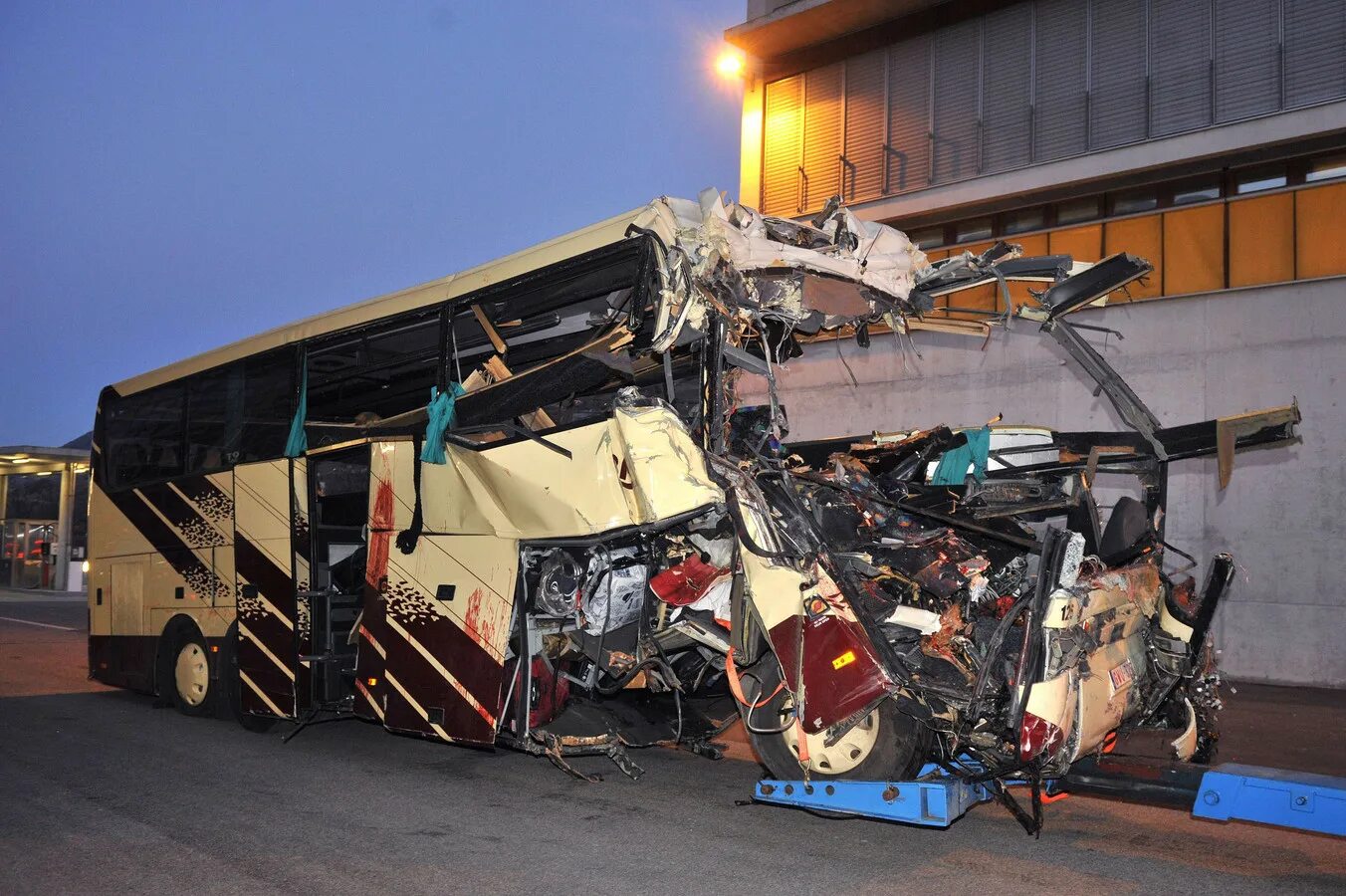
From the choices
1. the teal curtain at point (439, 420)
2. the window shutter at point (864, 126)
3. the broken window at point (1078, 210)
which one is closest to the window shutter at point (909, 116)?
the window shutter at point (864, 126)

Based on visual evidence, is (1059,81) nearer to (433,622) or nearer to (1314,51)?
(1314,51)

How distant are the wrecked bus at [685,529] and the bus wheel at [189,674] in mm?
381

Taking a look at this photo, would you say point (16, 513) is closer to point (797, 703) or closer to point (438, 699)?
point (438, 699)

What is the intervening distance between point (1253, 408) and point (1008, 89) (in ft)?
21.3

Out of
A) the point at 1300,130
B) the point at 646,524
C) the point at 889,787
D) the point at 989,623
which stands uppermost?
the point at 1300,130

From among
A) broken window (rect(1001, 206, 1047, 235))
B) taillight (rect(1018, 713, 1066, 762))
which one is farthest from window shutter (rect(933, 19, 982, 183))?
taillight (rect(1018, 713, 1066, 762))

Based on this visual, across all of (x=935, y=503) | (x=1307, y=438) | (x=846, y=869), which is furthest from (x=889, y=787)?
(x=1307, y=438)

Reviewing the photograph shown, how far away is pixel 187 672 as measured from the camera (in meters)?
9.99

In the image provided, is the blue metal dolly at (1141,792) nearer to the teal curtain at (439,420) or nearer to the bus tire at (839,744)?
the bus tire at (839,744)

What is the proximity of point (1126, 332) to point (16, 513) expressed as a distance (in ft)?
136

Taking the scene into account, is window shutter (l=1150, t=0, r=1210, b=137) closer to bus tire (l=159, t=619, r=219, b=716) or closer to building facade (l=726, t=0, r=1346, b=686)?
building facade (l=726, t=0, r=1346, b=686)

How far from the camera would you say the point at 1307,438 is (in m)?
13.2

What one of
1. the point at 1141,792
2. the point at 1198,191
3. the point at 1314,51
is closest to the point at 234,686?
the point at 1141,792

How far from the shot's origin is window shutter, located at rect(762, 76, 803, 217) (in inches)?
752
